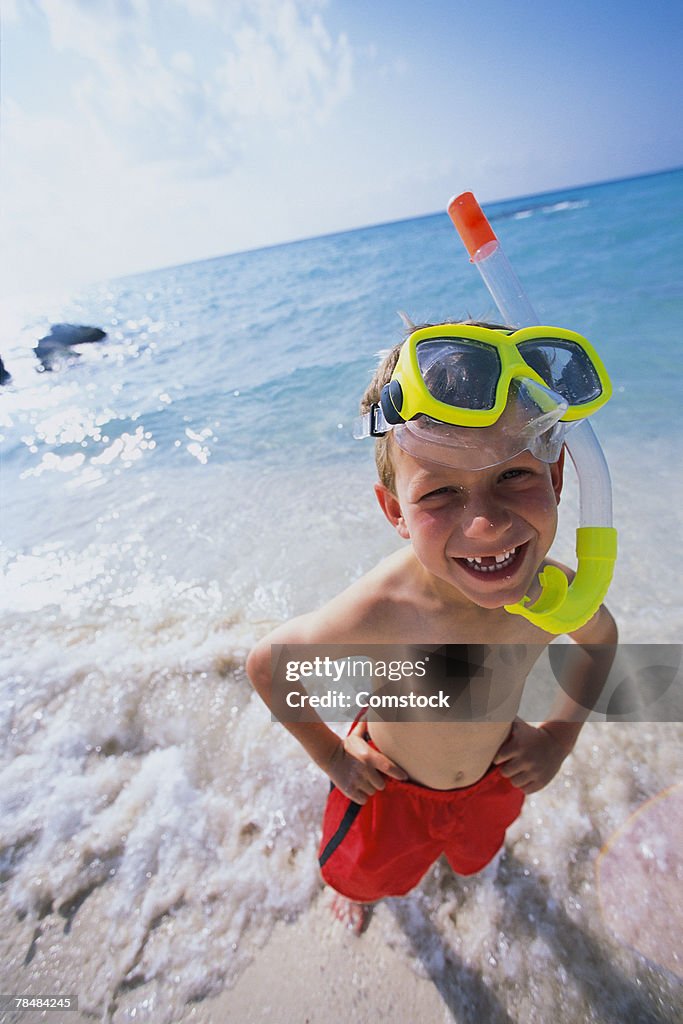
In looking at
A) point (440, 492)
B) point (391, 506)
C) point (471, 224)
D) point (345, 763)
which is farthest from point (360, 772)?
point (471, 224)

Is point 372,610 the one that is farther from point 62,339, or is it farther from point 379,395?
point 62,339

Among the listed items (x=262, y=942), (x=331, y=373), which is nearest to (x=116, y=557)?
(x=262, y=942)

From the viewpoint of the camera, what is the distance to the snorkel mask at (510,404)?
4.11ft

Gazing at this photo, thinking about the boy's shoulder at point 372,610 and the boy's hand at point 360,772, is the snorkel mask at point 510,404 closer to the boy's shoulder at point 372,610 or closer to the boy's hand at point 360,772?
the boy's shoulder at point 372,610

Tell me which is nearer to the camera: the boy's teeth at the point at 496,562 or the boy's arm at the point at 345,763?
the boy's teeth at the point at 496,562

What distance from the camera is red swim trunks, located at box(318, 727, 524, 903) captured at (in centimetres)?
175

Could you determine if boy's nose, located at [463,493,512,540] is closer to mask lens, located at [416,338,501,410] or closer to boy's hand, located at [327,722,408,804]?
mask lens, located at [416,338,501,410]

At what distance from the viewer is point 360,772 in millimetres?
1774

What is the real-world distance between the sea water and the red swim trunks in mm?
220

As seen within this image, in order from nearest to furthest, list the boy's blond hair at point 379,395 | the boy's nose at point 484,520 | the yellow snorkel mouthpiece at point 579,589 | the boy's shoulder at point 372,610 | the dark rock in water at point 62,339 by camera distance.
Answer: the boy's nose at point 484,520 → the yellow snorkel mouthpiece at point 579,589 → the boy's blond hair at point 379,395 → the boy's shoulder at point 372,610 → the dark rock in water at point 62,339

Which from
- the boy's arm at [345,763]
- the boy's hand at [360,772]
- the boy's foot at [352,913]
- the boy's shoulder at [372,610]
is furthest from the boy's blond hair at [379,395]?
the boy's foot at [352,913]

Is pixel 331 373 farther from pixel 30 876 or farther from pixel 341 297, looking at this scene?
pixel 341 297

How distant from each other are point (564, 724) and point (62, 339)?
17256 mm

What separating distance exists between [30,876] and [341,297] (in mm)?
15781
